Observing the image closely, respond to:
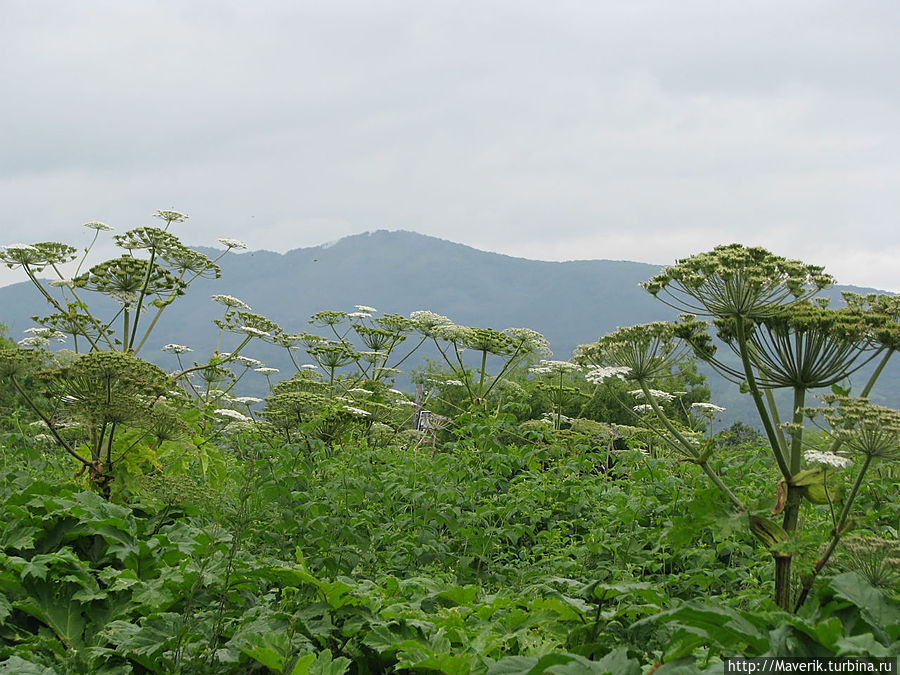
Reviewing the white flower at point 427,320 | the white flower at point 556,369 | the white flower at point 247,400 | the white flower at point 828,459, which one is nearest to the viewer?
the white flower at point 828,459

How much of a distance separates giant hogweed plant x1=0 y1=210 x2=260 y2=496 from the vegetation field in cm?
4

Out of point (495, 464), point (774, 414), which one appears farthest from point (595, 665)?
point (495, 464)

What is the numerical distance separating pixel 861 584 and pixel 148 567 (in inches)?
161

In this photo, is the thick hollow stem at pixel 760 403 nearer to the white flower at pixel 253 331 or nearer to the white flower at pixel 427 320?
the white flower at pixel 253 331

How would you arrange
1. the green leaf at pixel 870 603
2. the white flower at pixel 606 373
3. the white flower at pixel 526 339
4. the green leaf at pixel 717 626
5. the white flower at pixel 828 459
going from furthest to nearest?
the white flower at pixel 526 339 → the white flower at pixel 606 373 → the white flower at pixel 828 459 → the green leaf at pixel 870 603 → the green leaf at pixel 717 626

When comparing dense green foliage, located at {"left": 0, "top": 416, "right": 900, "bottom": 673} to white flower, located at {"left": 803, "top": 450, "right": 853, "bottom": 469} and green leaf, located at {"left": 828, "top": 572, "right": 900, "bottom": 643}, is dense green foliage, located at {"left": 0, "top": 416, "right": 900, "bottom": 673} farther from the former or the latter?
white flower, located at {"left": 803, "top": 450, "right": 853, "bottom": 469}

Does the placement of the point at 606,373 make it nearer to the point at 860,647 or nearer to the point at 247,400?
the point at 860,647

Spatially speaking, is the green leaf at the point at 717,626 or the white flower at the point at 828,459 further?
the white flower at the point at 828,459

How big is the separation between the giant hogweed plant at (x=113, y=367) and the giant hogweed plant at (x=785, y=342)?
4711mm

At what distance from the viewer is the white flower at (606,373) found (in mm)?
5480

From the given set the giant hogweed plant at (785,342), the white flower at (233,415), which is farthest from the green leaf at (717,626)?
the white flower at (233,415)

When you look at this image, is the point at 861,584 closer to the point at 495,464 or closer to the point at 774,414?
the point at 774,414

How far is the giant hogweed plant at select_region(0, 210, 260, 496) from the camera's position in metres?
6.40

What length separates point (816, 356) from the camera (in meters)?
4.22
